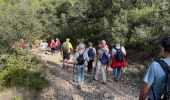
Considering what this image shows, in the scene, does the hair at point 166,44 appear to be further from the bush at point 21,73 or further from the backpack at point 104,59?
the bush at point 21,73

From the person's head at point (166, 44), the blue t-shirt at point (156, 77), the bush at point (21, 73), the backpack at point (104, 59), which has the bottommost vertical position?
the bush at point (21, 73)

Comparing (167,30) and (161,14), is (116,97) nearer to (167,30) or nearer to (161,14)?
(167,30)

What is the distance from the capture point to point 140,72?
18500 mm

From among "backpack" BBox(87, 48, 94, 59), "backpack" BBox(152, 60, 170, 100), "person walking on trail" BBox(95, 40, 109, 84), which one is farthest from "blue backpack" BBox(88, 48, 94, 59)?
"backpack" BBox(152, 60, 170, 100)

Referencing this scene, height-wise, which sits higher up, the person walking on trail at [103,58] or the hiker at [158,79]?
the hiker at [158,79]

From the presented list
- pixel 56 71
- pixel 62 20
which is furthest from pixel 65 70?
pixel 62 20

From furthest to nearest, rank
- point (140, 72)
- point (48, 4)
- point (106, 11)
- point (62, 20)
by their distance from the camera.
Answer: point (48, 4), point (62, 20), point (106, 11), point (140, 72)

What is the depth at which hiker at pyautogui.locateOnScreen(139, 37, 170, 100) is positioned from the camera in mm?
4668

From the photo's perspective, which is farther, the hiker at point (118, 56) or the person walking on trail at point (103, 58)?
the hiker at point (118, 56)

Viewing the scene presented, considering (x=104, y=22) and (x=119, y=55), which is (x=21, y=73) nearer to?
(x=119, y=55)

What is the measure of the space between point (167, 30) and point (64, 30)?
22086 millimetres

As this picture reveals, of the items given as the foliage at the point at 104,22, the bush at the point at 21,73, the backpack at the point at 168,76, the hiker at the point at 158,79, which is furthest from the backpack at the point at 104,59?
the backpack at the point at 168,76

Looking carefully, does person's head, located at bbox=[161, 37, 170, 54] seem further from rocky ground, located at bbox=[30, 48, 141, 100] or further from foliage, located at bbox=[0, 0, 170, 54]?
foliage, located at bbox=[0, 0, 170, 54]

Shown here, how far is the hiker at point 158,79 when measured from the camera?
15.3ft
